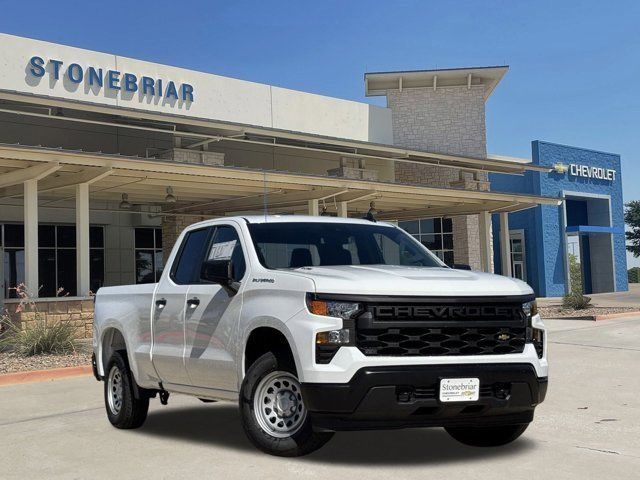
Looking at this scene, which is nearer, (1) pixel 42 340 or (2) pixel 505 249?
(1) pixel 42 340

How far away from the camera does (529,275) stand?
4328 cm

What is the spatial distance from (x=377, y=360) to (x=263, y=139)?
23250 millimetres

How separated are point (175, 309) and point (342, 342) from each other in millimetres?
2220

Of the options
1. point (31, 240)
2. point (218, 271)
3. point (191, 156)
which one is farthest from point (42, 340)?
point (191, 156)

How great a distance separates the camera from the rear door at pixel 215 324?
645 centimetres

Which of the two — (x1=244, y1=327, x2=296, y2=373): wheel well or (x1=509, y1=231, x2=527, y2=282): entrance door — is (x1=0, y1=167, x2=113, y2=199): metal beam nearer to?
(x1=244, y1=327, x2=296, y2=373): wheel well

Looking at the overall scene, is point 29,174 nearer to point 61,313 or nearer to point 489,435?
point 61,313

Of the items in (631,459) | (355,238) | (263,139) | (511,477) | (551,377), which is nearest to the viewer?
(511,477)

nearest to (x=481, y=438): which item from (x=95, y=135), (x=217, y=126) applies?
(x=217, y=126)

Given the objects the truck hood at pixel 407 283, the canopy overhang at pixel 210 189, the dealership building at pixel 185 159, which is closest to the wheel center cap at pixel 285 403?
the truck hood at pixel 407 283

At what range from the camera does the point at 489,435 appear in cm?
656

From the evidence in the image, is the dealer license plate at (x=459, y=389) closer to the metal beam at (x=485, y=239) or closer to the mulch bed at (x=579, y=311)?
the mulch bed at (x=579, y=311)

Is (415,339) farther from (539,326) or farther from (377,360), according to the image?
(539,326)

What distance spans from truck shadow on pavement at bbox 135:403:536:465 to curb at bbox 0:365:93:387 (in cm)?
494
